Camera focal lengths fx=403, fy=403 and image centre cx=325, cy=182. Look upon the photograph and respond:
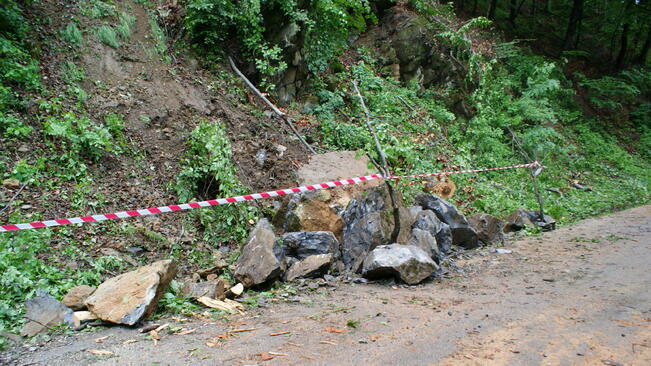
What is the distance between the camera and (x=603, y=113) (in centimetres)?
2003

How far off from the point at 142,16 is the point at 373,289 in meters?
7.87

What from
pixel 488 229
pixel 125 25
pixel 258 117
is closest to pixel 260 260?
pixel 488 229

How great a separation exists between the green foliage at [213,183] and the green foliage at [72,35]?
2911 millimetres

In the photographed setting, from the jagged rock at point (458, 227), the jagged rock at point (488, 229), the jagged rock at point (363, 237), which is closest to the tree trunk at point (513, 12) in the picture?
the jagged rock at point (488, 229)

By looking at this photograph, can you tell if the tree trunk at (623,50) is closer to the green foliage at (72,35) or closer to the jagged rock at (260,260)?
the jagged rock at (260,260)

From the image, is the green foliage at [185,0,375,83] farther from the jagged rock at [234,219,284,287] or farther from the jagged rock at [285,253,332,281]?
the jagged rock at [285,253,332,281]

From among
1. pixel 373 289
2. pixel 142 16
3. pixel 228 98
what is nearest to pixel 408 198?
pixel 373 289

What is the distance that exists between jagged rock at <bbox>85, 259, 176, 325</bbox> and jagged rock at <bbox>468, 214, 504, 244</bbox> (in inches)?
204

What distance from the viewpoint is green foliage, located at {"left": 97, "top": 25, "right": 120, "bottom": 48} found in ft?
25.3

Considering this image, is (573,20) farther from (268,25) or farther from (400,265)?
(400,265)

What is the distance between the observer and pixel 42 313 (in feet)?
12.1

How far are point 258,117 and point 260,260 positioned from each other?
4.64m

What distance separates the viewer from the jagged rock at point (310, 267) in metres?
5.02

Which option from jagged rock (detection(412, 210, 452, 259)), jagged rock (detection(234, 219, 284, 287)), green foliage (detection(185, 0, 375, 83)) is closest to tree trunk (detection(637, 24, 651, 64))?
green foliage (detection(185, 0, 375, 83))
